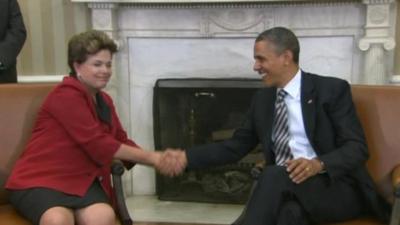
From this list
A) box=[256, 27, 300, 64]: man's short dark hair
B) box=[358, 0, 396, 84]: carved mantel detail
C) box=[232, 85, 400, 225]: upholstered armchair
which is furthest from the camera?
box=[358, 0, 396, 84]: carved mantel detail

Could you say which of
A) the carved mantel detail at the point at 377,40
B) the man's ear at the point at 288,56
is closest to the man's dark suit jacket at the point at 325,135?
the man's ear at the point at 288,56

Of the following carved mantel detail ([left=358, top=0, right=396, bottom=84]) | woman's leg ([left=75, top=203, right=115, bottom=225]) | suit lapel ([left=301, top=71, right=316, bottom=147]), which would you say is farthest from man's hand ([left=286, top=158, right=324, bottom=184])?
carved mantel detail ([left=358, top=0, right=396, bottom=84])

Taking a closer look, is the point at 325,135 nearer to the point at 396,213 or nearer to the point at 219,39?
the point at 396,213

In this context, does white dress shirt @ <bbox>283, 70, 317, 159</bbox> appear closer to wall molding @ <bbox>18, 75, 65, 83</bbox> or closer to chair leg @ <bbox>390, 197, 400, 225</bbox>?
chair leg @ <bbox>390, 197, 400, 225</bbox>

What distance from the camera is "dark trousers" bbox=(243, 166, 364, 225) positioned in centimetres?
192

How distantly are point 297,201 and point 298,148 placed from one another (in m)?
0.27

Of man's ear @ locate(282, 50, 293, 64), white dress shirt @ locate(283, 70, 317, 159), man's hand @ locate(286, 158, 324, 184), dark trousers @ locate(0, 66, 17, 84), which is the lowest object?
man's hand @ locate(286, 158, 324, 184)

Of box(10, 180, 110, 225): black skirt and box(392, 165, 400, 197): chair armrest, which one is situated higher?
box(392, 165, 400, 197): chair armrest

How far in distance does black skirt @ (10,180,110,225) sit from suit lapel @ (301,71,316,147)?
0.81 meters

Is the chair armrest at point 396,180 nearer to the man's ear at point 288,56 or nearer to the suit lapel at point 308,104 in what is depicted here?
the suit lapel at point 308,104

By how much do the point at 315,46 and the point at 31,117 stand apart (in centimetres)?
178

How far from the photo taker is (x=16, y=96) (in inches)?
92.4

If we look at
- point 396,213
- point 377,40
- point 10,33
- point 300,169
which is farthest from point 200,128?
point 396,213

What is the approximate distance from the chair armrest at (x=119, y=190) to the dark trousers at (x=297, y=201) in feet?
1.53
